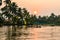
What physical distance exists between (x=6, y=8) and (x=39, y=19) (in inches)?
2815

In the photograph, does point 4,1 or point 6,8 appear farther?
point 6,8

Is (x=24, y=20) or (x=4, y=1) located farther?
(x=24, y=20)

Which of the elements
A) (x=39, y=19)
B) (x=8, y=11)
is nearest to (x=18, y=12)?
(x=8, y=11)

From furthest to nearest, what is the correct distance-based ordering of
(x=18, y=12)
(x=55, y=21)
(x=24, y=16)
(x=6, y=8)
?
(x=55, y=21) → (x=24, y=16) → (x=18, y=12) → (x=6, y=8)

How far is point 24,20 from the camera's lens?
5236 inches

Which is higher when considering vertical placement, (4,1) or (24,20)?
(4,1)

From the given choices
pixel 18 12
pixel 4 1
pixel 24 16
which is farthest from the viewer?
pixel 24 16

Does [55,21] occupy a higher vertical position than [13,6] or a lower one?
lower

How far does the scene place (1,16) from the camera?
12962cm

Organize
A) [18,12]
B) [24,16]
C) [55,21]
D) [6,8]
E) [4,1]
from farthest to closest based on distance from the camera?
[55,21] → [24,16] → [18,12] → [6,8] → [4,1]

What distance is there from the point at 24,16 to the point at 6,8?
19.3m

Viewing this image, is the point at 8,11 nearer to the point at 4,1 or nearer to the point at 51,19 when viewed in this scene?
the point at 4,1

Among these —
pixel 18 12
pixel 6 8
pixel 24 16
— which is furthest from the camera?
pixel 24 16

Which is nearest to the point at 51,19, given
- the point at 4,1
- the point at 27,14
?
the point at 27,14
